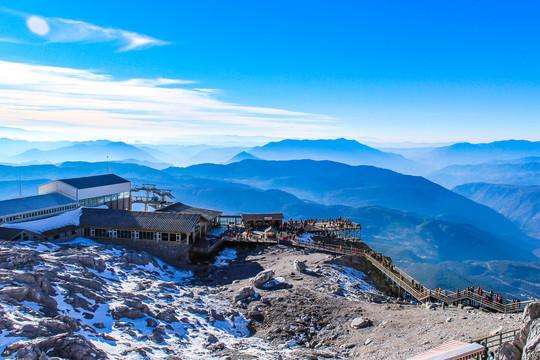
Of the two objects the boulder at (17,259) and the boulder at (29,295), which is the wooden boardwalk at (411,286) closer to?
the boulder at (17,259)

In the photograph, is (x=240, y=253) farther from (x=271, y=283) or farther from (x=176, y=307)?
(x=176, y=307)

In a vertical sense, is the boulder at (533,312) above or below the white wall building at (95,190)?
above

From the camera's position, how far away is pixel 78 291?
34.2m

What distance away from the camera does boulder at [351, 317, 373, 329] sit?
33.1 m

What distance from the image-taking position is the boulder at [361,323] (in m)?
33.1

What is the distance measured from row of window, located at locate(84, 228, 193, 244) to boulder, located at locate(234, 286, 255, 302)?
18.4 metres

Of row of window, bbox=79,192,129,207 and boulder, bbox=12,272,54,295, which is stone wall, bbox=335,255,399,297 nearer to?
boulder, bbox=12,272,54,295

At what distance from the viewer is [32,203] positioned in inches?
2532

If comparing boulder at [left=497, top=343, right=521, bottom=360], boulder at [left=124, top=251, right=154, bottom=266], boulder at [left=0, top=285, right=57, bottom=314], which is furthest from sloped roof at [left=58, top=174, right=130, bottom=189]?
boulder at [left=497, top=343, right=521, bottom=360]

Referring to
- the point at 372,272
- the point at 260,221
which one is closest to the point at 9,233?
the point at 260,221

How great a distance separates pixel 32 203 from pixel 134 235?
1817 centimetres

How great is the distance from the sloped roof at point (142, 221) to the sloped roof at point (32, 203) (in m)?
8.38

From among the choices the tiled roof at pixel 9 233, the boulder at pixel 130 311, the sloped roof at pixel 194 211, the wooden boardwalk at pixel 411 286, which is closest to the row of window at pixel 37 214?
the tiled roof at pixel 9 233

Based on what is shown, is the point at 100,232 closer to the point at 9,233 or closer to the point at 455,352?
the point at 9,233
